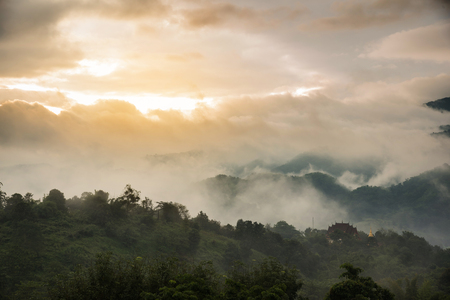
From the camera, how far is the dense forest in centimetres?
3007

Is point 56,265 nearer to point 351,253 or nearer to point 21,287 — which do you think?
point 21,287

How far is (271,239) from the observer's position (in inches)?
4424

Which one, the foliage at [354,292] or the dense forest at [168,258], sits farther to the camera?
the foliage at [354,292]

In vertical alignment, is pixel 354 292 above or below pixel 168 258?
below

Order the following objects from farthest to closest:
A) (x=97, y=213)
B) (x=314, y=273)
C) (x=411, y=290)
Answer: (x=314, y=273) → (x=97, y=213) → (x=411, y=290)

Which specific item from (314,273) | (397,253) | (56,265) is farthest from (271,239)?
(56,265)

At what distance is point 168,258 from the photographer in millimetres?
33344

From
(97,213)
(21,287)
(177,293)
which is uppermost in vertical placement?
(97,213)

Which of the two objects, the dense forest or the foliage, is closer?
the dense forest

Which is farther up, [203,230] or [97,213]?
[97,213]

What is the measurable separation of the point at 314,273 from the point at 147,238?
5413 cm

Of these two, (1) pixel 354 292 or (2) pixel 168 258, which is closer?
(1) pixel 354 292

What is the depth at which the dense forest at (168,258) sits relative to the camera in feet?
98.6

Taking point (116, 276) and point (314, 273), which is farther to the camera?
point (314, 273)
